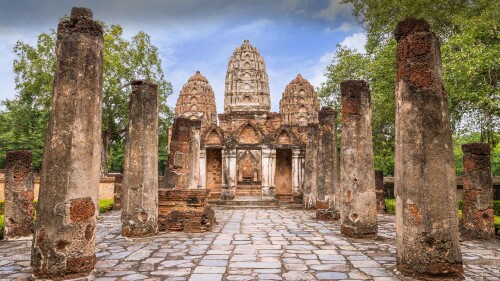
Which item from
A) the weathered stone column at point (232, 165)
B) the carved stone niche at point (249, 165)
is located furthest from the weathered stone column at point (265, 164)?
the carved stone niche at point (249, 165)

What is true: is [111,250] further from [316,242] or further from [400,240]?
[400,240]

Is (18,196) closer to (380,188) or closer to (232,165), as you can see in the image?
(380,188)

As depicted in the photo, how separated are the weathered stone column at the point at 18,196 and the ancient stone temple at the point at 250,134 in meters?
10.3

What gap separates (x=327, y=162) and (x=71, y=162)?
9.49 m

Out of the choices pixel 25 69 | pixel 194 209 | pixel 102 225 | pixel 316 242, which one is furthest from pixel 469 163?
pixel 25 69

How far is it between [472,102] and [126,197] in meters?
11.2

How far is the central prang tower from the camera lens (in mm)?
31078

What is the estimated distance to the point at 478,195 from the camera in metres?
8.92

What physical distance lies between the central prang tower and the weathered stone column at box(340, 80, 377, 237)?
21571 millimetres

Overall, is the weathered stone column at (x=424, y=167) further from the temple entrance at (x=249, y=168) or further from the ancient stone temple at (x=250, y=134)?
the temple entrance at (x=249, y=168)

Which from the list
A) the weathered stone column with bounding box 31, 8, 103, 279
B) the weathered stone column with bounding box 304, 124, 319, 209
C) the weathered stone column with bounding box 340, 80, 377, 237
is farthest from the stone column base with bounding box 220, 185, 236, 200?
the weathered stone column with bounding box 31, 8, 103, 279

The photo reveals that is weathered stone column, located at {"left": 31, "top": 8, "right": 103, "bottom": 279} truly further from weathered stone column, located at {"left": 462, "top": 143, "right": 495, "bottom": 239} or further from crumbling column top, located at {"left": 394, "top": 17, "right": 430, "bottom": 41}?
weathered stone column, located at {"left": 462, "top": 143, "right": 495, "bottom": 239}

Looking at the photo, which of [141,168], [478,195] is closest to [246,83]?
[141,168]

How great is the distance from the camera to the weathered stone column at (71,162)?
16.2 feet
